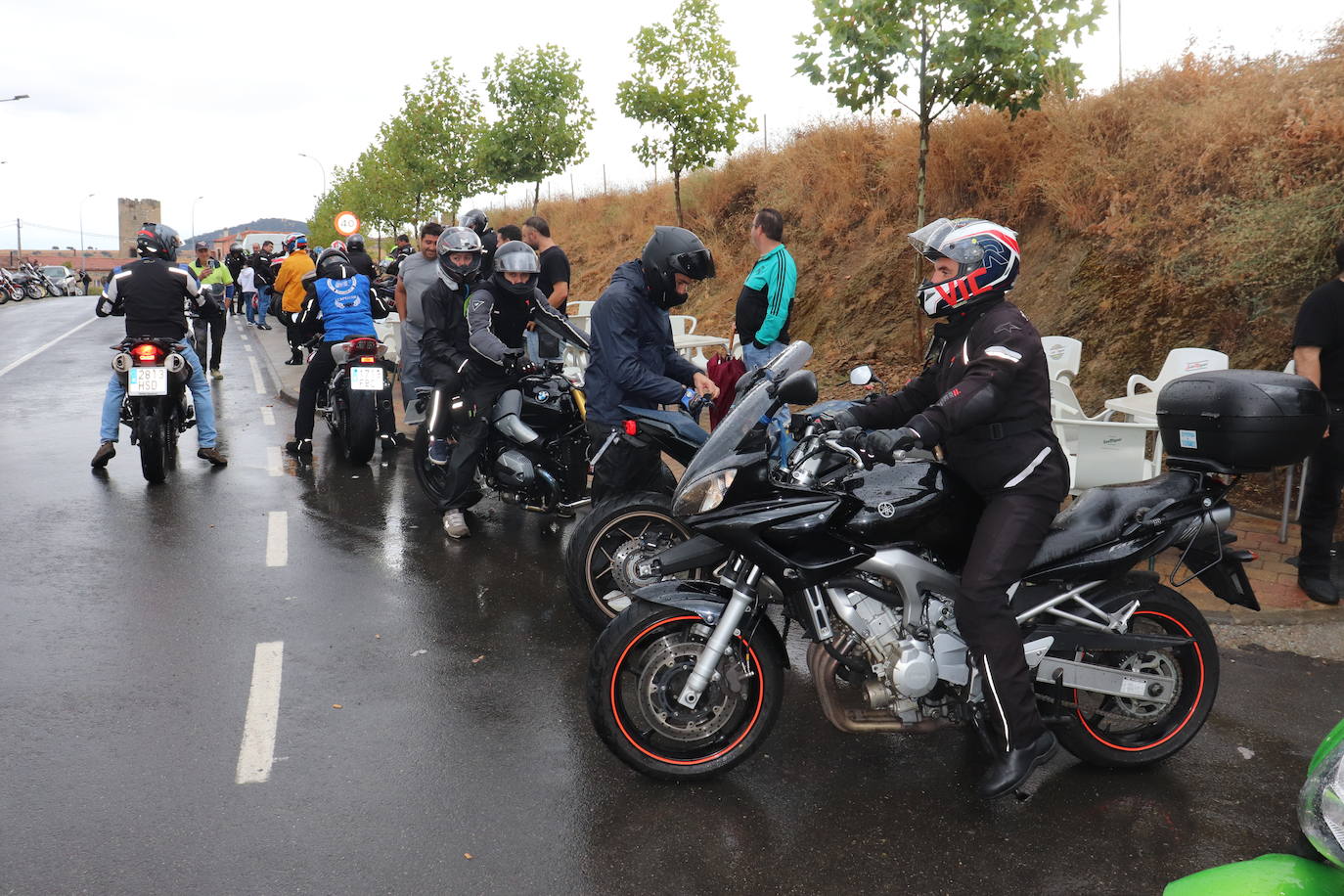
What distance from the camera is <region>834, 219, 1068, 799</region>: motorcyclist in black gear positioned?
11.8 ft

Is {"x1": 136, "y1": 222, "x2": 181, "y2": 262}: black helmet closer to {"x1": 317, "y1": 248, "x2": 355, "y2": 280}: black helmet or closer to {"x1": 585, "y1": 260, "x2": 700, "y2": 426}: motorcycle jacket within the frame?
{"x1": 317, "y1": 248, "x2": 355, "y2": 280}: black helmet

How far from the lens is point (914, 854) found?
346 cm

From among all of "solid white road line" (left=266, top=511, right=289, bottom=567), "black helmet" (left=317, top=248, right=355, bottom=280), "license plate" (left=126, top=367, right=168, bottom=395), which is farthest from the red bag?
"license plate" (left=126, top=367, right=168, bottom=395)

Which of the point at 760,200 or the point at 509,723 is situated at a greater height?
the point at 760,200

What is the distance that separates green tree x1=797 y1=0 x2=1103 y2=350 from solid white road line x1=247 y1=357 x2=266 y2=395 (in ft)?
30.0

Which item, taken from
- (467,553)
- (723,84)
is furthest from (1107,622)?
(723,84)

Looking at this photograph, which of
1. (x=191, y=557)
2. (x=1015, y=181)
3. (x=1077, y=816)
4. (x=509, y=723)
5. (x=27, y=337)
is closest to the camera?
(x=1077, y=816)

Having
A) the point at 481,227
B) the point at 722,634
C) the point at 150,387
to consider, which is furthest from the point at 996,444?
the point at 481,227

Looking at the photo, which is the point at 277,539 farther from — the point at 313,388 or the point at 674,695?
the point at 674,695

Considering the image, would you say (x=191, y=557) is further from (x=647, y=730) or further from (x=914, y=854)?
(x=914, y=854)

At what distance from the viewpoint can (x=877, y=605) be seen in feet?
12.3

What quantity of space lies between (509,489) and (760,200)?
45.7ft

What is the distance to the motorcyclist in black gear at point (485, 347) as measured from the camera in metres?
7.14

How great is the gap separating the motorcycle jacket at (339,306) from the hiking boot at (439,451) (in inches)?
94.0
